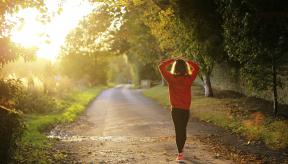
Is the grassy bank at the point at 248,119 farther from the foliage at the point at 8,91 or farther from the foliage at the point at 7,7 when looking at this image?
the foliage at the point at 7,7

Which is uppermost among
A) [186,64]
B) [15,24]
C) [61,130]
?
[15,24]

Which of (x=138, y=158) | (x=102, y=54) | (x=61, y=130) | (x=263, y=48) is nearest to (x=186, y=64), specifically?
(x=138, y=158)

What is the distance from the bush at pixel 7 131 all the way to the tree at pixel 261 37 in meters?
9.52

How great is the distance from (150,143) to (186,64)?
3454 millimetres

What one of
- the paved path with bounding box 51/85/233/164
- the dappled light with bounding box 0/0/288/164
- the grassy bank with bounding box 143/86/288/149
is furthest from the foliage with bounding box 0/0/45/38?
the grassy bank with bounding box 143/86/288/149

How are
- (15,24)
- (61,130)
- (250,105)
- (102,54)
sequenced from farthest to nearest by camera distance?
(102,54) → (250,105) → (61,130) → (15,24)

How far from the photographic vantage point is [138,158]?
1002 centimetres

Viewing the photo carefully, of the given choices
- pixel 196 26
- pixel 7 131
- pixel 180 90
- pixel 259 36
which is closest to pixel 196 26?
pixel 196 26

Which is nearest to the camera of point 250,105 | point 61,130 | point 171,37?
point 61,130

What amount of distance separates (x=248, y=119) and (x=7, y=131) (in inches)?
386

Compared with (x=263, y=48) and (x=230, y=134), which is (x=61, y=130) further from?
(x=263, y=48)

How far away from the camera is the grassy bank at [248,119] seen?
12.1 m

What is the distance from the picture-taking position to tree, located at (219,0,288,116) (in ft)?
49.3

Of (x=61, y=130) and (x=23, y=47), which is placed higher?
(x=23, y=47)
